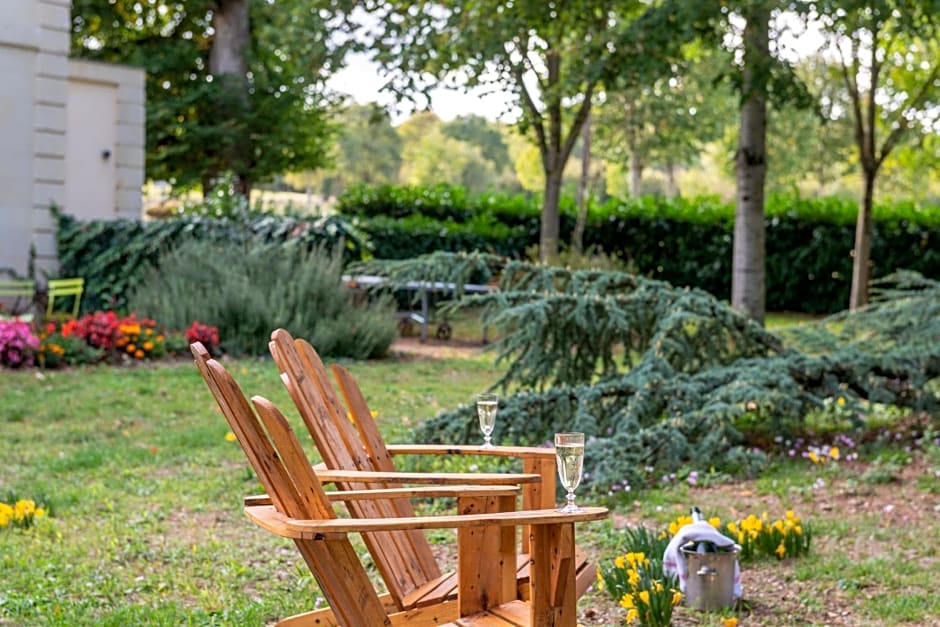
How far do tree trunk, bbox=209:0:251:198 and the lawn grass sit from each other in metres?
16.7

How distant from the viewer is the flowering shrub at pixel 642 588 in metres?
4.08

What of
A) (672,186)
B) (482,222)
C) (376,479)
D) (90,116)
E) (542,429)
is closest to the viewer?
(376,479)

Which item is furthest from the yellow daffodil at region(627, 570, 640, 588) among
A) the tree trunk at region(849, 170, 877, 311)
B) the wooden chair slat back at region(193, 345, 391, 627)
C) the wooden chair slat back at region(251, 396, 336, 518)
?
the tree trunk at region(849, 170, 877, 311)

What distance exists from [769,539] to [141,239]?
11803 millimetres

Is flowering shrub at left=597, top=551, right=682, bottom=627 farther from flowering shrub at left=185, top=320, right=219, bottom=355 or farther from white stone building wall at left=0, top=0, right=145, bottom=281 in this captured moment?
white stone building wall at left=0, top=0, right=145, bottom=281

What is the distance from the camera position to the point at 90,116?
18.0 m

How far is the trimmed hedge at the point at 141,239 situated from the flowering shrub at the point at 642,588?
9.61 m

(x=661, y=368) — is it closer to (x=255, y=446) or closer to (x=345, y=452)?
(x=345, y=452)

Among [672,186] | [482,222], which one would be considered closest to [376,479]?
[482,222]

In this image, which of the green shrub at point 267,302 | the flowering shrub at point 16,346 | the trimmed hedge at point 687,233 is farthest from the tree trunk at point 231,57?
the flowering shrub at point 16,346

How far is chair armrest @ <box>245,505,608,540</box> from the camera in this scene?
2.81 metres

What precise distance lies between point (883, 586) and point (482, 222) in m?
16.3

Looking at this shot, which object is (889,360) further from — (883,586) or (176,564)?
(176,564)

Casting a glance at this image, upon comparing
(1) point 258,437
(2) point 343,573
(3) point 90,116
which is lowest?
(2) point 343,573
